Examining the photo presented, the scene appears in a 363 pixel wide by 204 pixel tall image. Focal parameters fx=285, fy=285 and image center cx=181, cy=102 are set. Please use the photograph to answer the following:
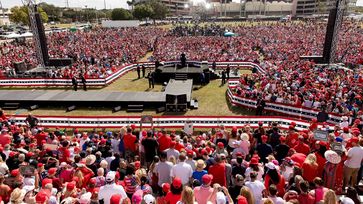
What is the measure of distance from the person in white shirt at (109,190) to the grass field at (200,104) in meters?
12.3

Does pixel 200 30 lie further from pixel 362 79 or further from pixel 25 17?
pixel 25 17

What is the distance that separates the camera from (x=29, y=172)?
6.85 m

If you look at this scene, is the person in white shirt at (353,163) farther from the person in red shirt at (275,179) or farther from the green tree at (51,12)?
the green tree at (51,12)

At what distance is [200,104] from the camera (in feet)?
65.6

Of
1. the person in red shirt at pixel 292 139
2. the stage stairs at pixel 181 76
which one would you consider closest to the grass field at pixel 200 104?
the stage stairs at pixel 181 76

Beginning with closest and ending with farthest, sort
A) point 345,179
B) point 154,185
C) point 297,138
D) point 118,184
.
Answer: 1. point 118,184
2. point 154,185
3. point 345,179
4. point 297,138

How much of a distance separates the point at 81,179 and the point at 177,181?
2835mm

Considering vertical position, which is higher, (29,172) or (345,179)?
(29,172)

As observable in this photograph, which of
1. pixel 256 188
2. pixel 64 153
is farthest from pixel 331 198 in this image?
pixel 64 153

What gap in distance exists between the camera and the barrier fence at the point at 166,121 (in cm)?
1460

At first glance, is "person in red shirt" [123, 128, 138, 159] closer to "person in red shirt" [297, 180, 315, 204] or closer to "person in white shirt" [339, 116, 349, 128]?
"person in red shirt" [297, 180, 315, 204]

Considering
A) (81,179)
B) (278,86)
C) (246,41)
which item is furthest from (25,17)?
(81,179)

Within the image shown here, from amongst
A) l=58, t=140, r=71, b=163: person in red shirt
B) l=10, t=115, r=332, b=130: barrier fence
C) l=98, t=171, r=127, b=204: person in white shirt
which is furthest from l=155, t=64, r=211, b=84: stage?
l=98, t=171, r=127, b=204: person in white shirt

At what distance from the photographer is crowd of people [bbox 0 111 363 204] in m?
5.54
